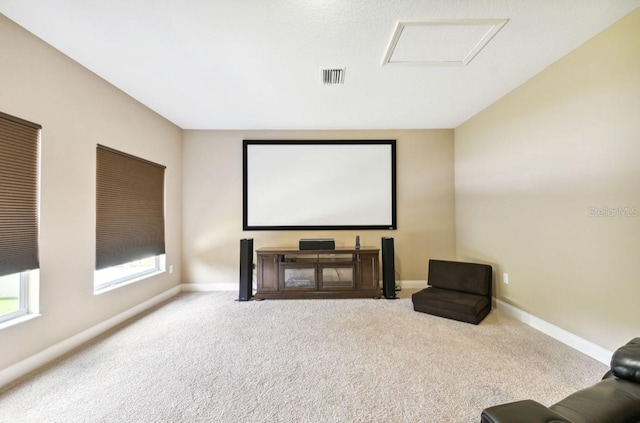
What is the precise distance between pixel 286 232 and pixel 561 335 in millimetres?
3442

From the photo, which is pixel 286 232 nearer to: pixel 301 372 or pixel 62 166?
pixel 301 372

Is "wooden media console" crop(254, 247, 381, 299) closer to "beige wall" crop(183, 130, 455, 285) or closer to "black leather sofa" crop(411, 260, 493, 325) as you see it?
"beige wall" crop(183, 130, 455, 285)

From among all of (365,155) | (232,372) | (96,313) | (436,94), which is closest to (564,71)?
(436,94)

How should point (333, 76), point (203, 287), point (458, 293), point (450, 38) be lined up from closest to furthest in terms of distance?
1. point (450, 38)
2. point (333, 76)
3. point (458, 293)
4. point (203, 287)

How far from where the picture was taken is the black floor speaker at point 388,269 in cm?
373

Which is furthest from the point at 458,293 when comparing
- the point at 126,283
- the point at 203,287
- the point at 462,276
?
the point at 126,283

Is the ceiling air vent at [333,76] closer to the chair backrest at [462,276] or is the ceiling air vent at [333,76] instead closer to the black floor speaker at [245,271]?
the black floor speaker at [245,271]

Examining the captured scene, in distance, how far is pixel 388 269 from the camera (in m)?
3.73

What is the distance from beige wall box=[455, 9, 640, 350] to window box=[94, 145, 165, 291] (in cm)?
447

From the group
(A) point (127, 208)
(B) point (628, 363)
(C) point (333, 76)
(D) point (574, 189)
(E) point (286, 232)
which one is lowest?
(B) point (628, 363)

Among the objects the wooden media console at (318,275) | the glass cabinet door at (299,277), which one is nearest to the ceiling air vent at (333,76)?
the wooden media console at (318,275)

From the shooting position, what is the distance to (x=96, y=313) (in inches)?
104

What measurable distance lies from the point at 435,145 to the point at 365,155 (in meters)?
1.18

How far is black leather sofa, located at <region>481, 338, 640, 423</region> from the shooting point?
837 millimetres
